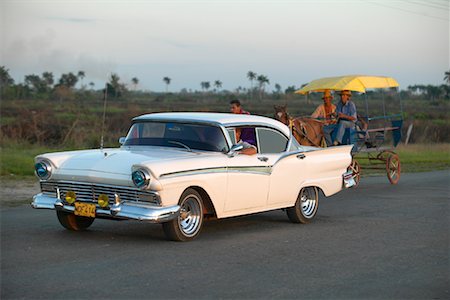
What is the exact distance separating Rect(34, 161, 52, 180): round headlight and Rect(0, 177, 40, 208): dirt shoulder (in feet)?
12.6

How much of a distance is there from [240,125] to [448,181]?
32.2 ft

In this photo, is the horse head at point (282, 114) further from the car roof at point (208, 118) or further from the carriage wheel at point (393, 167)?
the car roof at point (208, 118)

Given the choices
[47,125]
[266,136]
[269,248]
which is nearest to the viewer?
[269,248]

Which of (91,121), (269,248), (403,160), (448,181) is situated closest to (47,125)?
(91,121)

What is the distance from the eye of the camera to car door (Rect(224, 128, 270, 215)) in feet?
33.4

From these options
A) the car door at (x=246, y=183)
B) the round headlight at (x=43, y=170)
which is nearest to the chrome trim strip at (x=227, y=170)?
the car door at (x=246, y=183)

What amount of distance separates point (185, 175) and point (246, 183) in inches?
49.6

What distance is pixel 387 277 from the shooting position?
7852 mm

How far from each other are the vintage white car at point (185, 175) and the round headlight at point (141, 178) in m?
0.01

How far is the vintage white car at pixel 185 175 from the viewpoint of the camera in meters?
9.20

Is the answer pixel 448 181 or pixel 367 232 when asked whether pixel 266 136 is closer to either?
pixel 367 232

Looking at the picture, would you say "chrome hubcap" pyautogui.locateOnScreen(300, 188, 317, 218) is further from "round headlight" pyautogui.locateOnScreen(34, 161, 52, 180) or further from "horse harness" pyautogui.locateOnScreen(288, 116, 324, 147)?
"horse harness" pyautogui.locateOnScreen(288, 116, 324, 147)

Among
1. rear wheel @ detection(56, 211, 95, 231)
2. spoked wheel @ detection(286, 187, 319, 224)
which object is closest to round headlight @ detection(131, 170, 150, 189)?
rear wheel @ detection(56, 211, 95, 231)

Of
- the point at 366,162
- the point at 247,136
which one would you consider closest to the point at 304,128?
the point at 247,136
